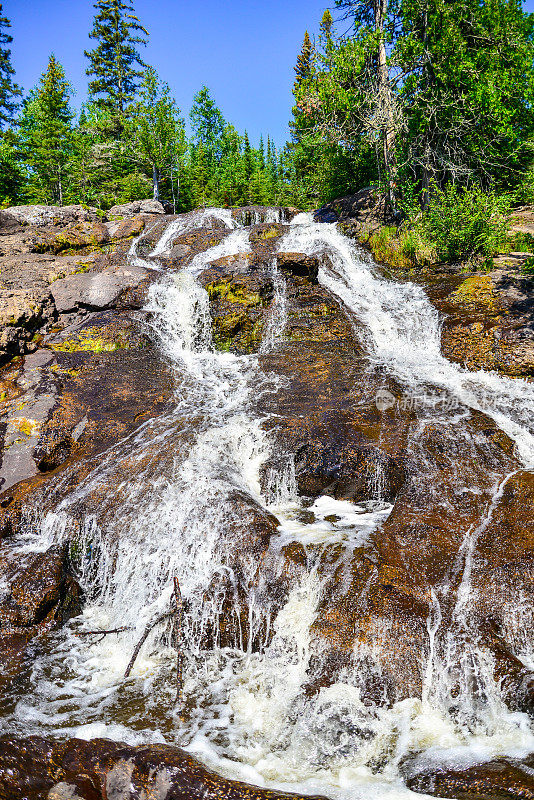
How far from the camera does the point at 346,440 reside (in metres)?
7.40

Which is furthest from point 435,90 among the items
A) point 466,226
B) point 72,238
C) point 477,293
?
point 72,238

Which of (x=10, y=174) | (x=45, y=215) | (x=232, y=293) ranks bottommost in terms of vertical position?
(x=232, y=293)

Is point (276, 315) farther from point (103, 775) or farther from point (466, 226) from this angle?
point (103, 775)

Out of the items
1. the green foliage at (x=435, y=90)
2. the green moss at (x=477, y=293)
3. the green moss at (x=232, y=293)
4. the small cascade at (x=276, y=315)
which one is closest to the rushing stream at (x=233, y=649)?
the small cascade at (x=276, y=315)

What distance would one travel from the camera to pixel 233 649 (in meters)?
5.24

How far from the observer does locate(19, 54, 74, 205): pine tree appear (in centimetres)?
2816

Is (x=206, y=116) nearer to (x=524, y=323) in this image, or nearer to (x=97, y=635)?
(x=524, y=323)

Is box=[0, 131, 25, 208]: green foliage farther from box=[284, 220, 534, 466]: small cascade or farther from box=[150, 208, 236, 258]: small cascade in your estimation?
box=[284, 220, 534, 466]: small cascade

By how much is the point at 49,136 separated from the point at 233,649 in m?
34.0

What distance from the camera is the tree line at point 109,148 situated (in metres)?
27.9

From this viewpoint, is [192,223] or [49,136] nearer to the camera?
[192,223]

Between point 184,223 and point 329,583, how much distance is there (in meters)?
18.8

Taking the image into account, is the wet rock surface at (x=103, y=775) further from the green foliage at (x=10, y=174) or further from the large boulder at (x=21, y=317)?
the green foliage at (x=10, y=174)

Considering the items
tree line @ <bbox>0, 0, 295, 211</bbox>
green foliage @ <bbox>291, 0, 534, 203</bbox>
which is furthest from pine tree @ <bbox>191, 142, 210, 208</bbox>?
green foliage @ <bbox>291, 0, 534, 203</bbox>
